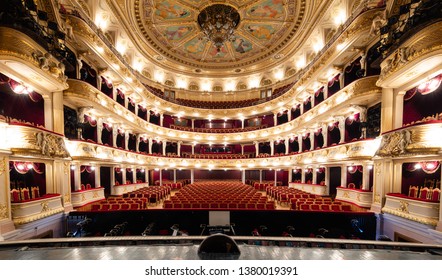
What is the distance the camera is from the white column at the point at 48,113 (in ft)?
22.7

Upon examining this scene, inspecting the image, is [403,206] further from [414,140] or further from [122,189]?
[122,189]

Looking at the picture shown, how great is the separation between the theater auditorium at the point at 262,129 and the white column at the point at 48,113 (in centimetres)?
4

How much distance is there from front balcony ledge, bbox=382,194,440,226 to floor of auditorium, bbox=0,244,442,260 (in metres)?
3.41

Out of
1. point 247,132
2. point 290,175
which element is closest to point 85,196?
point 247,132

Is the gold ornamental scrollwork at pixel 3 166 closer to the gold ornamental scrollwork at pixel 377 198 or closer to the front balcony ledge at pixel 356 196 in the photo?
the gold ornamental scrollwork at pixel 377 198

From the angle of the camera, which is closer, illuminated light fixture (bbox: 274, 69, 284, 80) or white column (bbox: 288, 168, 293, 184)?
white column (bbox: 288, 168, 293, 184)

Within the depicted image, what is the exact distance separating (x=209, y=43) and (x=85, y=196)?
16324 millimetres

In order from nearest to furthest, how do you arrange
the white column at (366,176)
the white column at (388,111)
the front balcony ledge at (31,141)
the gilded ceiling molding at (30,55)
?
1. the gilded ceiling molding at (30,55)
2. the front balcony ledge at (31,141)
3. the white column at (388,111)
4. the white column at (366,176)

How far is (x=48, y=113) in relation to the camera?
694cm

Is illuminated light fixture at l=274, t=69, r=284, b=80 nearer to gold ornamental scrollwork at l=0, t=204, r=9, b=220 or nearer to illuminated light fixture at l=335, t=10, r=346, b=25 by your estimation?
illuminated light fixture at l=335, t=10, r=346, b=25

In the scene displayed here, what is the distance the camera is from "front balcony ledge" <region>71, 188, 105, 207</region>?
794cm

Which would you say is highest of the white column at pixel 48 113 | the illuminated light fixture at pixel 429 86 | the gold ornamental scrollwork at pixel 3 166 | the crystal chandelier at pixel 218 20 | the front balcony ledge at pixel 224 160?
the crystal chandelier at pixel 218 20

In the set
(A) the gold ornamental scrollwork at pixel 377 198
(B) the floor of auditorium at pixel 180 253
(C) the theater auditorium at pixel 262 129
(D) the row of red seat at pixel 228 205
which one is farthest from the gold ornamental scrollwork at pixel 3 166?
(A) the gold ornamental scrollwork at pixel 377 198

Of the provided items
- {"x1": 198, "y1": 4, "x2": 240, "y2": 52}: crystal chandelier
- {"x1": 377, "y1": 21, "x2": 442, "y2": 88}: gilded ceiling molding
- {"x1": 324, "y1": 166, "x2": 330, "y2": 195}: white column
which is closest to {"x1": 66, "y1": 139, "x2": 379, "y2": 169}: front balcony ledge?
{"x1": 324, "y1": 166, "x2": 330, "y2": 195}: white column
